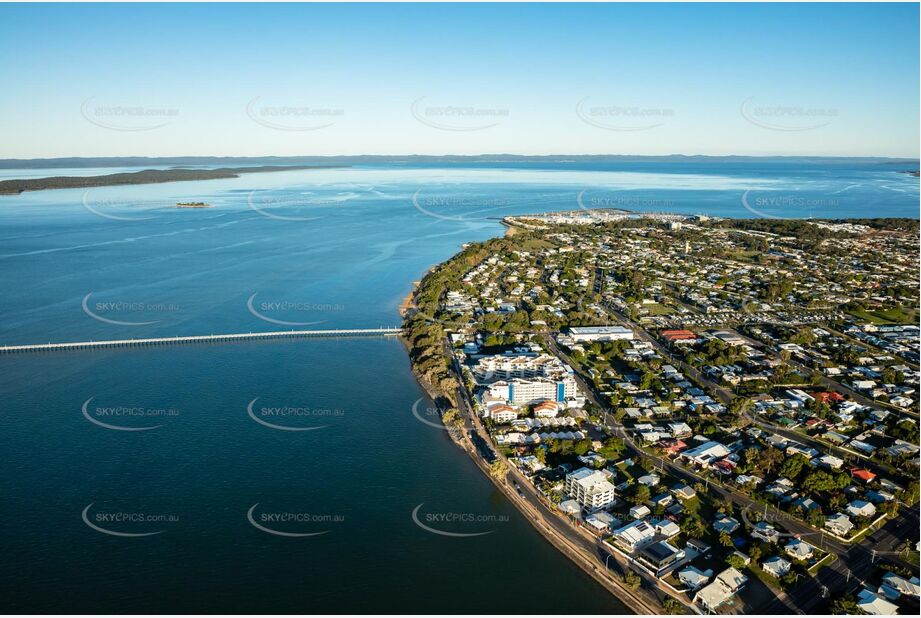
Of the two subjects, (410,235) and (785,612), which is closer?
(785,612)

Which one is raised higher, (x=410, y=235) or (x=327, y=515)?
(x=410, y=235)

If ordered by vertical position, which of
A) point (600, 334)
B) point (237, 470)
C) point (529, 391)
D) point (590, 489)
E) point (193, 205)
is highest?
point (193, 205)

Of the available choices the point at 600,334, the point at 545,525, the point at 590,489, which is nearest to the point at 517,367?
the point at 600,334

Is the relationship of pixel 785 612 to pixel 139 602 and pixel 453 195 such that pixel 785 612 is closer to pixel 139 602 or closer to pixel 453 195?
pixel 139 602

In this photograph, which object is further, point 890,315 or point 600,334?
point 890,315

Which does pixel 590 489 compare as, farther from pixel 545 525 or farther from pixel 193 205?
pixel 193 205

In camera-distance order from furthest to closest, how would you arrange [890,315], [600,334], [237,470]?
1. [890,315]
2. [600,334]
3. [237,470]

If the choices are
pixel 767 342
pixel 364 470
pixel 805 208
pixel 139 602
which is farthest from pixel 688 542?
pixel 805 208
